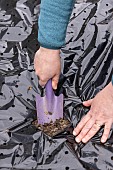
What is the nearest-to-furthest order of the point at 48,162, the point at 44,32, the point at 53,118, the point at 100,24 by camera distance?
the point at 44,32
the point at 48,162
the point at 53,118
the point at 100,24

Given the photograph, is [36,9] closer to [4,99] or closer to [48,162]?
[4,99]

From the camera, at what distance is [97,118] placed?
3.64ft

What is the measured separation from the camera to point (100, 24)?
5.08 feet

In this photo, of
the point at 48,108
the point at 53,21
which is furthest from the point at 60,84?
the point at 53,21

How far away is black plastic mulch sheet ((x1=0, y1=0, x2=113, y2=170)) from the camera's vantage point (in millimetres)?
1110

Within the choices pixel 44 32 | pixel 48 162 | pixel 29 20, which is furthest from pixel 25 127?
pixel 29 20

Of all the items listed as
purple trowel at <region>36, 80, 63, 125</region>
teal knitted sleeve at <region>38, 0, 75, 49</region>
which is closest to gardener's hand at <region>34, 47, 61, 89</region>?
teal knitted sleeve at <region>38, 0, 75, 49</region>

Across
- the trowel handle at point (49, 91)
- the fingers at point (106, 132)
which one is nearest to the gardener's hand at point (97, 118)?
the fingers at point (106, 132)

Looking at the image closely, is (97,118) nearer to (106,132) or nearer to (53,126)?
(106,132)

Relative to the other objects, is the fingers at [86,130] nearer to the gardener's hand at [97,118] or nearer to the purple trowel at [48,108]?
the gardener's hand at [97,118]

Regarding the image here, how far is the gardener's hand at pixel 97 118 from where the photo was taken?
3.50 ft

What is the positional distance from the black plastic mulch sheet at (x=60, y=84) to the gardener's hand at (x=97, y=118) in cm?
2

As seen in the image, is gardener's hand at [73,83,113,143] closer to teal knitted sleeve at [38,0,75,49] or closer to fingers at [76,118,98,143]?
fingers at [76,118,98,143]

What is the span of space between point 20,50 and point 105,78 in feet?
1.13
